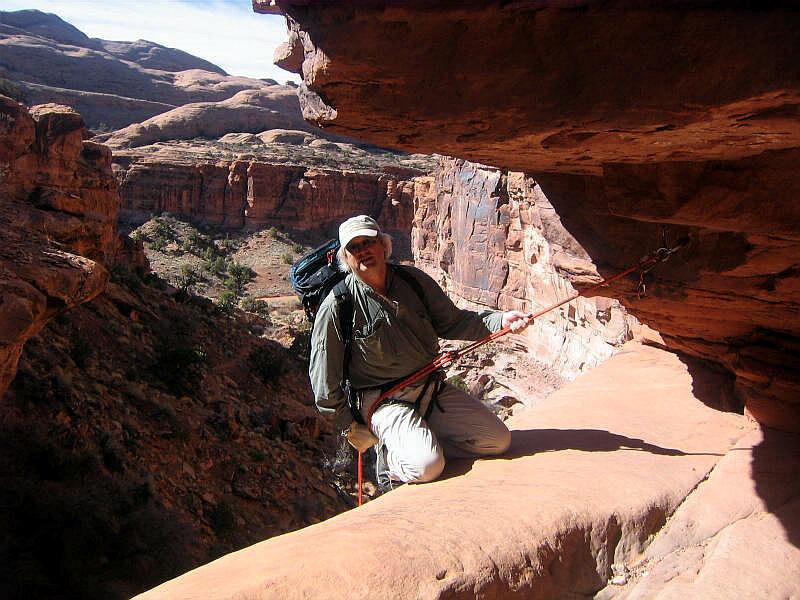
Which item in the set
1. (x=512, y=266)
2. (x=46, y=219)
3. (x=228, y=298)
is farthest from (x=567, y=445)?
(x=228, y=298)

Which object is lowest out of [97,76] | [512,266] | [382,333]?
[512,266]

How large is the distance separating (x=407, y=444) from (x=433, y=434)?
0.17m

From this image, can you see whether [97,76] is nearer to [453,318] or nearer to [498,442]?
[453,318]

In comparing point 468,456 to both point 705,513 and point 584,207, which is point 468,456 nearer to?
point 705,513

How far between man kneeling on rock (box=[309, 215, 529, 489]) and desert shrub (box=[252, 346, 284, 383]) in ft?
33.0

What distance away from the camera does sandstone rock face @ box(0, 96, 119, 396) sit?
4676 millimetres

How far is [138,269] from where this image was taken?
15.2 meters

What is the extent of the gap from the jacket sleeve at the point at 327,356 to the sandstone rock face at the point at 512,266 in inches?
377

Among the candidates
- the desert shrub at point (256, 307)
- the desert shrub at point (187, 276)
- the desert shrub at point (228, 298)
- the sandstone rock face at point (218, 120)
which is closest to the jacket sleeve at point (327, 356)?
the desert shrub at point (228, 298)

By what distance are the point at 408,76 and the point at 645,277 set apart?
2.12m

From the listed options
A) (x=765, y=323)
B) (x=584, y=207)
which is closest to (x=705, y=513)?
(x=765, y=323)

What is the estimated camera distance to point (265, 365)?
1320cm

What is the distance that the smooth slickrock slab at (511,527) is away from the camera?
201 cm

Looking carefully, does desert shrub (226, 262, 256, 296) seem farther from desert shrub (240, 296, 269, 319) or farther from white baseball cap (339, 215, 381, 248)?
→ white baseball cap (339, 215, 381, 248)
